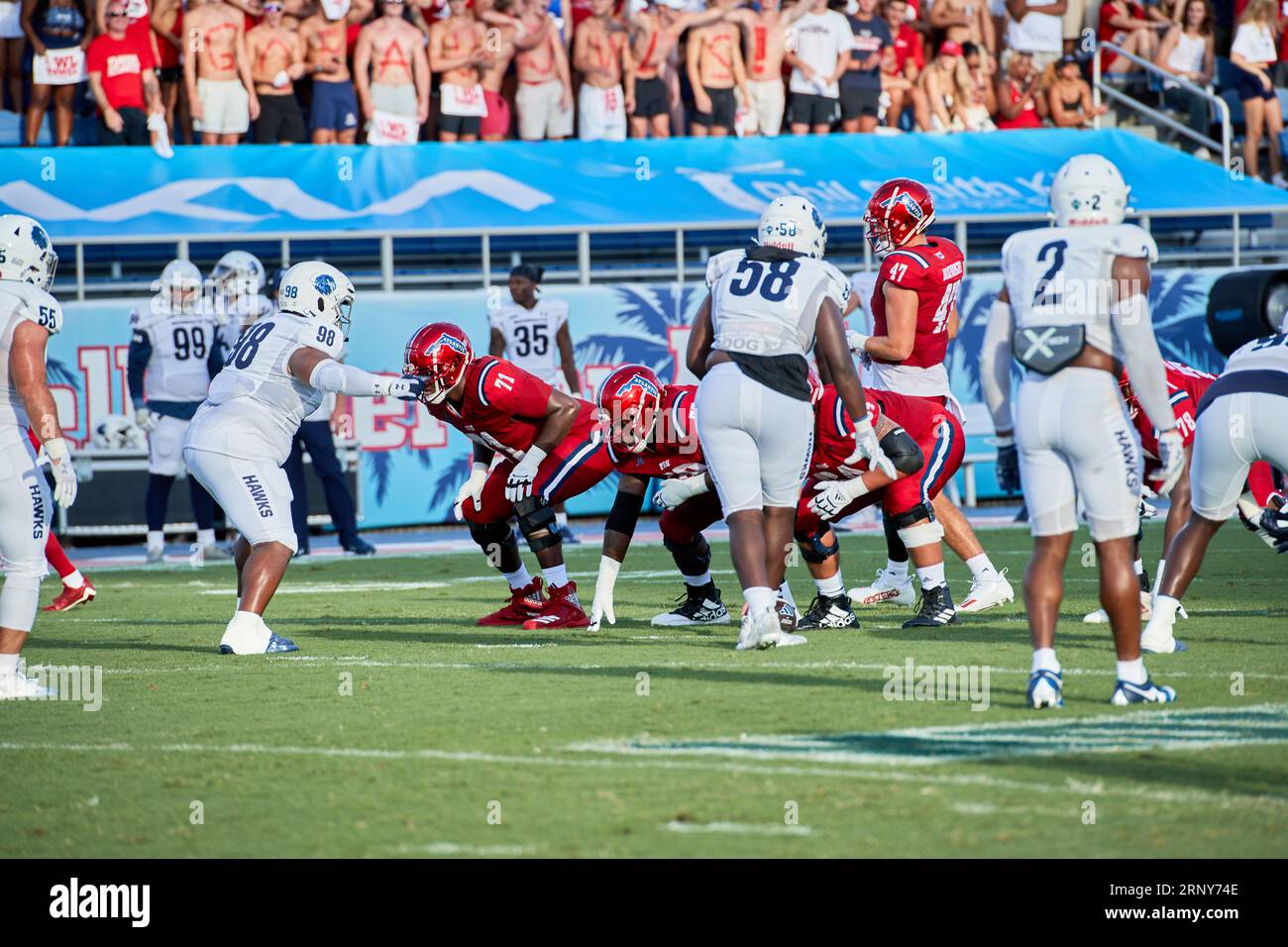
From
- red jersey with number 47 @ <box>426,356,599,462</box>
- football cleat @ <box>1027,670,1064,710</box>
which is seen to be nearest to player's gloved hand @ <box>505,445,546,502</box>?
red jersey with number 47 @ <box>426,356,599,462</box>

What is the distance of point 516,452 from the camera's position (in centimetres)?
920

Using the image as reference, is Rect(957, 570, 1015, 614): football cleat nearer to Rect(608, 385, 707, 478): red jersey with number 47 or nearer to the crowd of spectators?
Rect(608, 385, 707, 478): red jersey with number 47

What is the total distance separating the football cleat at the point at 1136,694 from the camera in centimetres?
599

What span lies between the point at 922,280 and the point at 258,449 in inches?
134

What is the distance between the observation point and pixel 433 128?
19.5 m

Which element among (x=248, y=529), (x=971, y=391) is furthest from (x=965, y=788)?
(x=971, y=391)

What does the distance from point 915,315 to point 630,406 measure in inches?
60.7

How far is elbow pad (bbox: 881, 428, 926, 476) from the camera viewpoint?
28.3 feet

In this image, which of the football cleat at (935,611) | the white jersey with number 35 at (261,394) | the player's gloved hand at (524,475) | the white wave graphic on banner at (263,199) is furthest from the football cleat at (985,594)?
the white wave graphic on banner at (263,199)

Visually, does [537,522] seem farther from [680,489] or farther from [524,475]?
[680,489]

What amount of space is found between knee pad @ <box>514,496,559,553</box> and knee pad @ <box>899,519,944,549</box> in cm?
182

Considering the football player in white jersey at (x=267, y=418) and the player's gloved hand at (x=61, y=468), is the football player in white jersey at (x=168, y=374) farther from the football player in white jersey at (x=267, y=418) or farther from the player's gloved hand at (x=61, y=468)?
the player's gloved hand at (x=61, y=468)
